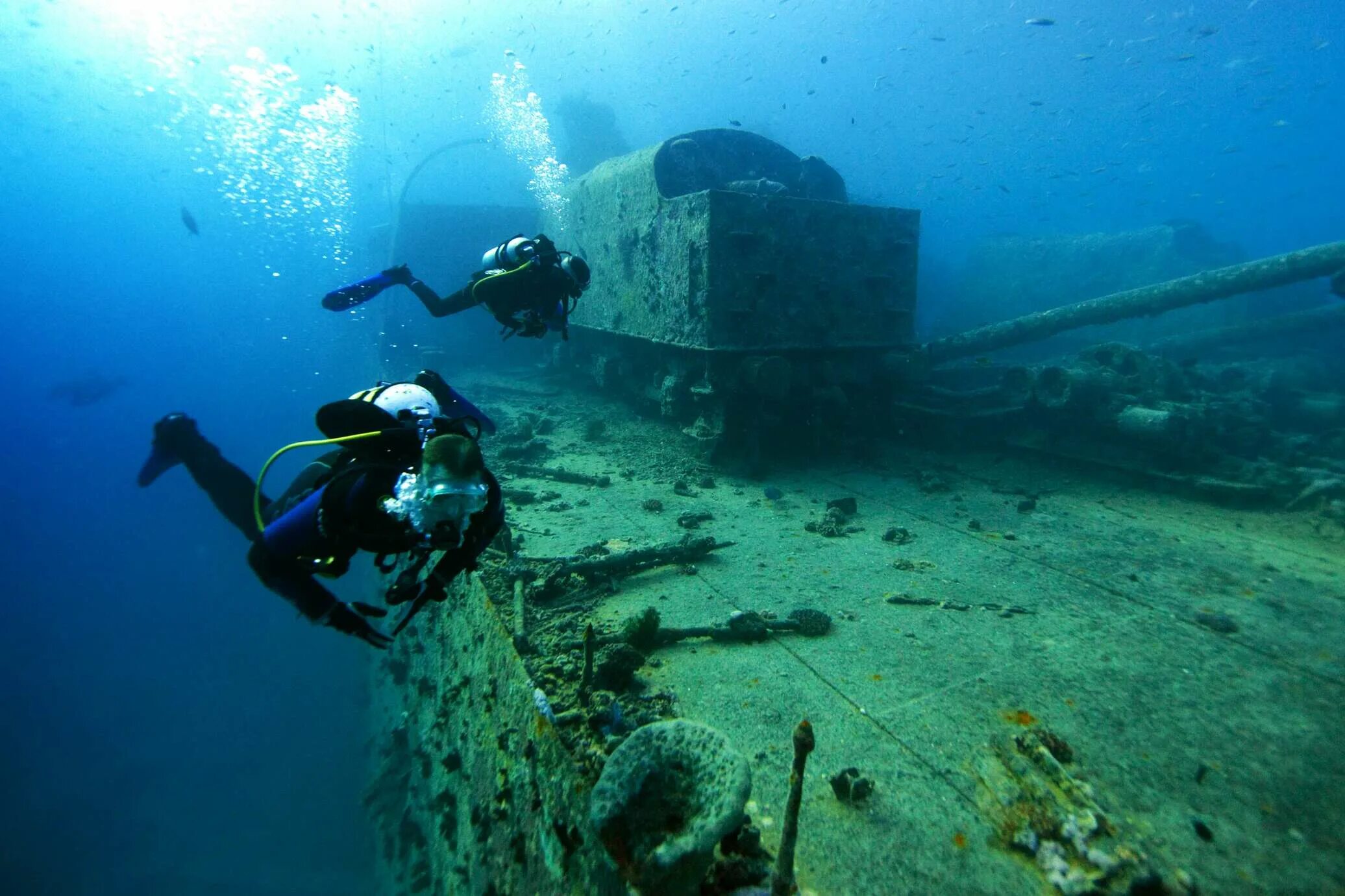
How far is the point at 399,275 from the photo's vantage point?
6.07 meters

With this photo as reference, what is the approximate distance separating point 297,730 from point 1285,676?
18.8m

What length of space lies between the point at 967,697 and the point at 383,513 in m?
2.76

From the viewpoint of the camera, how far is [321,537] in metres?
2.23

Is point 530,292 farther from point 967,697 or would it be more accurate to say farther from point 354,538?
point 967,697

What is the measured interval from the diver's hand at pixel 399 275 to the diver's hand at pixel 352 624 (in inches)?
173

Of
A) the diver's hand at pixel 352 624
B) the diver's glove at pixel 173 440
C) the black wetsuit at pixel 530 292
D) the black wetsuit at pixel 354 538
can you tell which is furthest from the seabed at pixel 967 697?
the diver's glove at pixel 173 440

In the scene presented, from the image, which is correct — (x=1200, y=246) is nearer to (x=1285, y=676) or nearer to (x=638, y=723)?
(x=1285, y=676)

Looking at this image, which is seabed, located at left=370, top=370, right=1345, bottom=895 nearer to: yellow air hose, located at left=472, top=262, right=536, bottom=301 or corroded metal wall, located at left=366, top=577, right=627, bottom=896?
corroded metal wall, located at left=366, top=577, right=627, bottom=896

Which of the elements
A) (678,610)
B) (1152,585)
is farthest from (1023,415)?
(678,610)

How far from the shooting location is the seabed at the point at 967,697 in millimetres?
2066

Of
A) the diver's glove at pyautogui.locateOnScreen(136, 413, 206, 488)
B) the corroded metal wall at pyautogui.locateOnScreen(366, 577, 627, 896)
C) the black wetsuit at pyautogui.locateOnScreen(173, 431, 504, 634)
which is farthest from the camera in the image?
the diver's glove at pyautogui.locateOnScreen(136, 413, 206, 488)

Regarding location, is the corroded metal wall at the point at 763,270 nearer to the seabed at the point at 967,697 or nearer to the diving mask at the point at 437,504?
the seabed at the point at 967,697

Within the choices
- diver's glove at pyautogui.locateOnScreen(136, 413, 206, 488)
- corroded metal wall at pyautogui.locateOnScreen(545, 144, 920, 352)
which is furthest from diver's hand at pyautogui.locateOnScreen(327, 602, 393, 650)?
corroded metal wall at pyautogui.locateOnScreen(545, 144, 920, 352)

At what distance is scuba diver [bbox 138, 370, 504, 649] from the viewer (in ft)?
6.89
